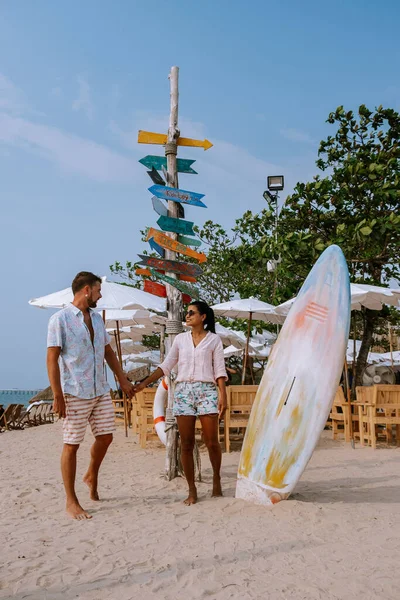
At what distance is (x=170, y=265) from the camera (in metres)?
5.68

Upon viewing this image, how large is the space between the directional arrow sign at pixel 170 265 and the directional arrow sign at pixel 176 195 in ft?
1.98

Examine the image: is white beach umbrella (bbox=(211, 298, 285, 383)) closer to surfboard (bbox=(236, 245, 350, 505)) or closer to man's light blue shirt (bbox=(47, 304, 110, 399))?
surfboard (bbox=(236, 245, 350, 505))

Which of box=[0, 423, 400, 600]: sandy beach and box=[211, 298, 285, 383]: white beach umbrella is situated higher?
box=[211, 298, 285, 383]: white beach umbrella

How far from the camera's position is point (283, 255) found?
12344 mm

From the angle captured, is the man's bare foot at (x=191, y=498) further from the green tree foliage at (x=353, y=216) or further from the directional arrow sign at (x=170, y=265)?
the green tree foliage at (x=353, y=216)

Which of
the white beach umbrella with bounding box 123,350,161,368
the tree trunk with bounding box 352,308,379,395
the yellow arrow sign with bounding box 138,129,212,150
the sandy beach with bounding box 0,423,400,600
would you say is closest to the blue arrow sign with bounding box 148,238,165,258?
the yellow arrow sign with bounding box 138,129,212,150

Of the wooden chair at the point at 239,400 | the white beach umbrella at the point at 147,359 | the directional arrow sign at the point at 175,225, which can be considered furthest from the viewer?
the white beach umbrella at the point at 147,359

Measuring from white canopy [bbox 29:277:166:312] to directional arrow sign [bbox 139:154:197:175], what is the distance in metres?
3.44

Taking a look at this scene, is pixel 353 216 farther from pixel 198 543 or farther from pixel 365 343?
pixel 198 543

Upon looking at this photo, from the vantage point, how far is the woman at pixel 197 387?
4637mm

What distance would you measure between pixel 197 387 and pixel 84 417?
91cm

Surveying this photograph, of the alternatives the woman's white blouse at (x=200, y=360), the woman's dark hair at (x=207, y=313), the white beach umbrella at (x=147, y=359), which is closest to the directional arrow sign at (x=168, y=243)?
the woman's dark hair at (x=207, y=313)

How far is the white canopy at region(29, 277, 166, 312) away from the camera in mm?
8969

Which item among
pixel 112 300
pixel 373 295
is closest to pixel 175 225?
pixel 112 300
